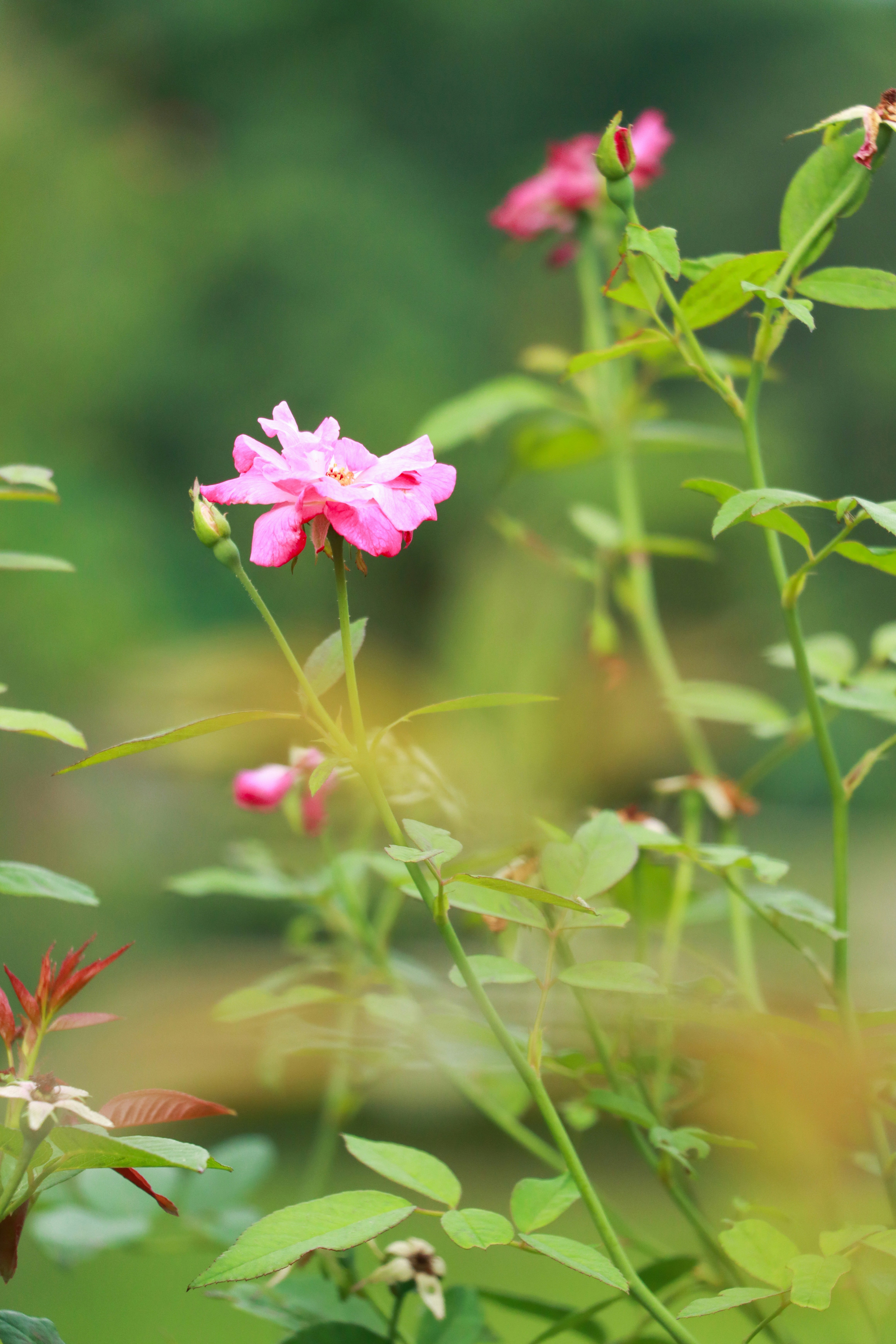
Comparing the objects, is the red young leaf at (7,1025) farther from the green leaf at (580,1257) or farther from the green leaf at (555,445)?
the green leaf at (555,445)

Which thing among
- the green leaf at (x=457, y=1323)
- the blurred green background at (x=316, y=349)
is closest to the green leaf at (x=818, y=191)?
the green leaf at (x=457, y=1323)

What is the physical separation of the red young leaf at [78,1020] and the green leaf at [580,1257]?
0.24ft

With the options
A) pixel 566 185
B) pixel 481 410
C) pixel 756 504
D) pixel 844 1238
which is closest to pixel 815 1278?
pixel 844 1238

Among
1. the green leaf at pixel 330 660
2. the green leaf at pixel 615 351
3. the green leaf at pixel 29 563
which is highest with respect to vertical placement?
the green leaf at pixel 615 351

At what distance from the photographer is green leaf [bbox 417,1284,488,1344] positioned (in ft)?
0.66

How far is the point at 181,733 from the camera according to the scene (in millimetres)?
144

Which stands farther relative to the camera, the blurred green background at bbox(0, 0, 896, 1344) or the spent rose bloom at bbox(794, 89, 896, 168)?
the blurred green background at bbox(0, 0, 896, 1344)

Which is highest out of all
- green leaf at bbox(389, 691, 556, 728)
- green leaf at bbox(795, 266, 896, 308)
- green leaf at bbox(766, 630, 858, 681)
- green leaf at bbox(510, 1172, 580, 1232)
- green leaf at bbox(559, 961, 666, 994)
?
green leaf at bbox(795, 266, 896, 308)

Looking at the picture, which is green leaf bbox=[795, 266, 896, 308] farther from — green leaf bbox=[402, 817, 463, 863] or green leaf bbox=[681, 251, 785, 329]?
green leaf bbox=[402, 817, 463, 863]

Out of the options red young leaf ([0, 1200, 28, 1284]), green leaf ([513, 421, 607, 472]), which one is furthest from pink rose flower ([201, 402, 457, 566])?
green leaf ([513, 421, 607, 472])

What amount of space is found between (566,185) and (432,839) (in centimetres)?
36

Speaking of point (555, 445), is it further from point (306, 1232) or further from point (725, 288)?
point (306, 1232)

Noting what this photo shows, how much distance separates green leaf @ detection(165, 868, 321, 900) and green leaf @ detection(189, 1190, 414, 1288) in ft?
0.48

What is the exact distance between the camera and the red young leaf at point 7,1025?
0.16 m
